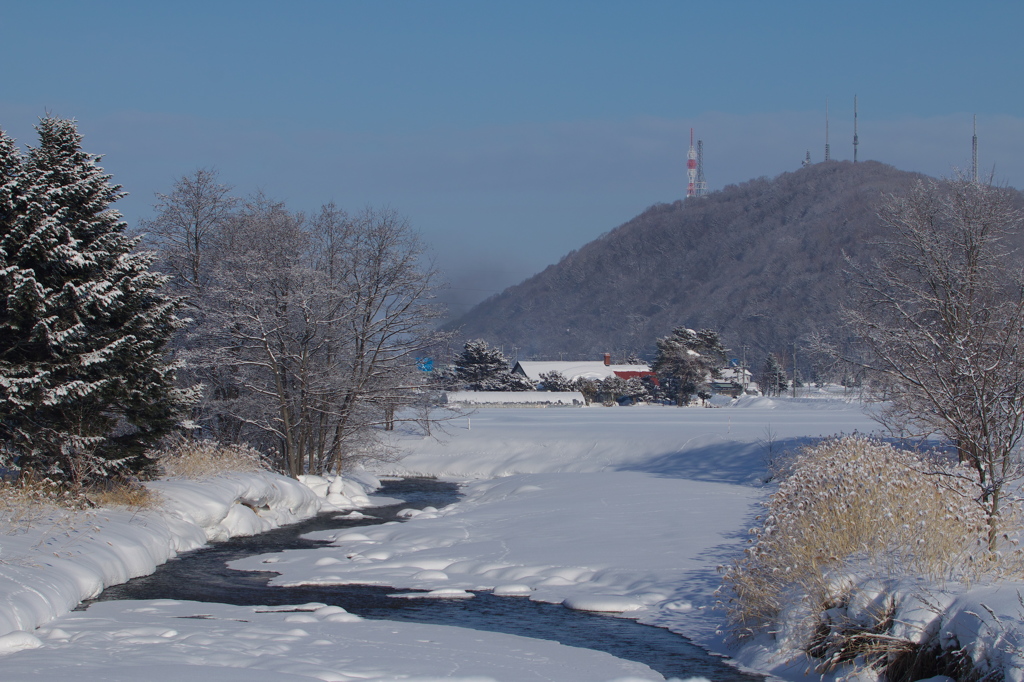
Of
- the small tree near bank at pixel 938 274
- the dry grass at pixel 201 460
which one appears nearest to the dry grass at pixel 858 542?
the small tree near bank at pixel 938 274

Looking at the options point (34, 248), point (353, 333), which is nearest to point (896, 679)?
point (34, 248)

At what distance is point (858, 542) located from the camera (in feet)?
32.0

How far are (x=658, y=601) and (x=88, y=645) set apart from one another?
701cm

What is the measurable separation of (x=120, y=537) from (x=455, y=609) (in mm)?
5925

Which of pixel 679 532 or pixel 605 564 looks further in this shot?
pixel 679 532

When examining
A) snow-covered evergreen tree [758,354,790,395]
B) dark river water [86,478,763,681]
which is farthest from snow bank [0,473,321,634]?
snow-covered evergreen tree [758,354,790,395]

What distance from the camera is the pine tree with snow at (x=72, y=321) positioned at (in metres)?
14.5

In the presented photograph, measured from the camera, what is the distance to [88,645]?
8.42 metres

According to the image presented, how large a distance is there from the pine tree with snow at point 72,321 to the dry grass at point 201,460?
317cm

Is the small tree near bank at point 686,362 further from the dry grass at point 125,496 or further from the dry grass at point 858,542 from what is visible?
the dry grass at point 858,542

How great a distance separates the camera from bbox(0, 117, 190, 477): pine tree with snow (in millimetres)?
14539

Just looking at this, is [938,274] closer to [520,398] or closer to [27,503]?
[27,503]

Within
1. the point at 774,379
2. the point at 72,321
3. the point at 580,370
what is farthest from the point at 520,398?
the point at 72,321

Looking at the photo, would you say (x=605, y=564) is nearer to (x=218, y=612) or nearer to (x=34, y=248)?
(x=218, y=612)
